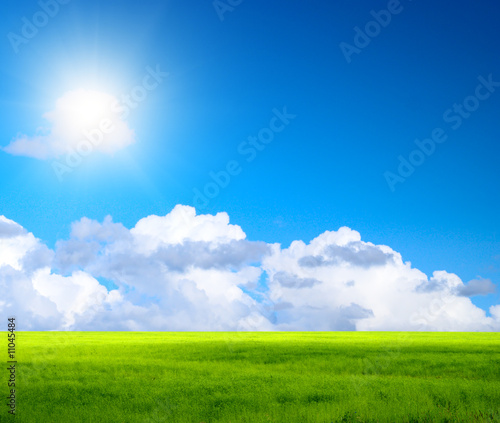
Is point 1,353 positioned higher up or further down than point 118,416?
higher up

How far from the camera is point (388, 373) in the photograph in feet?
83.3

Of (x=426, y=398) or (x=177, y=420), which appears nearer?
(x=177, y=420)

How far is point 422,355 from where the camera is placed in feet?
104

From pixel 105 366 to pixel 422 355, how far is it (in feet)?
70.2

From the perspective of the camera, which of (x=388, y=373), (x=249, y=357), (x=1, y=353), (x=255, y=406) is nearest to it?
(x=255, y=406)

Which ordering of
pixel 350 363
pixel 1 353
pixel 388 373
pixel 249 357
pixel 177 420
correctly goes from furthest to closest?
pixel 1 353
pixel 249 357
pixel 350 363
pixel 388 373
pixel 177 420

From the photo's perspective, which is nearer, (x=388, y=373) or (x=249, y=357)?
(x=388, y=373)

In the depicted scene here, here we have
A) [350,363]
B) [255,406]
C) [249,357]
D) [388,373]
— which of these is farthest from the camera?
[249,357]

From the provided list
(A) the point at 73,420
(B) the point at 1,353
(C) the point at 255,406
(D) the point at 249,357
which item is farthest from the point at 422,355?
(B) the point at 1,353

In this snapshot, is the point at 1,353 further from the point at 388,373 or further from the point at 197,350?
the point at 388,373

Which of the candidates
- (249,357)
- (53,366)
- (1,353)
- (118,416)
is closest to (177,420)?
(118,416)

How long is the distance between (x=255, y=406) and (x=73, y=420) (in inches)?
242

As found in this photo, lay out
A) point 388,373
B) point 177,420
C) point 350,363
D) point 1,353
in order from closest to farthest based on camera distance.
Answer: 1. point 177,420
2. point 388,373
3. point 350,363
4. point 1,353

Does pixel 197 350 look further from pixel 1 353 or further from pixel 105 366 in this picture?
pixel 1 353
